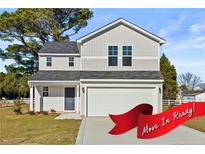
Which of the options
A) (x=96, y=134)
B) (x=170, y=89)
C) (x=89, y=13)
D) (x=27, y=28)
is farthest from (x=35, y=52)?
(x=96, y=134)

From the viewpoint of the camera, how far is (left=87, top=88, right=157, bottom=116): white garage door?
2311cm

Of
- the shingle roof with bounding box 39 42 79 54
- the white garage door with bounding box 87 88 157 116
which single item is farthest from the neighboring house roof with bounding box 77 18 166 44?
the shingle roof with bounding box 39 42 79 54

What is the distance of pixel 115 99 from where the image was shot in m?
23.2

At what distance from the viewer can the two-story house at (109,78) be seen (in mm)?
23078

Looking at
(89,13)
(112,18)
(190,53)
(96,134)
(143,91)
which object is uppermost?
(89,13)

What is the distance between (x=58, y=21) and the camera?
1684 inches

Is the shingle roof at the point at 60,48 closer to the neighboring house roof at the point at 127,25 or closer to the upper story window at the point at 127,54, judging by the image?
the neighboring house roof at the point at 127,25

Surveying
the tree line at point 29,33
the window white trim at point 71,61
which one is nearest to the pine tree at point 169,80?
the tree line at point 29,33

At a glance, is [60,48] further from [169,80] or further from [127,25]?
[169,80]

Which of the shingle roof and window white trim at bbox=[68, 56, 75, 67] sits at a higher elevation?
the shingle roof

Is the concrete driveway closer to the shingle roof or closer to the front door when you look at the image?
the front door

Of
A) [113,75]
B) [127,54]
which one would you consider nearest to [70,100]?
[113,75]
